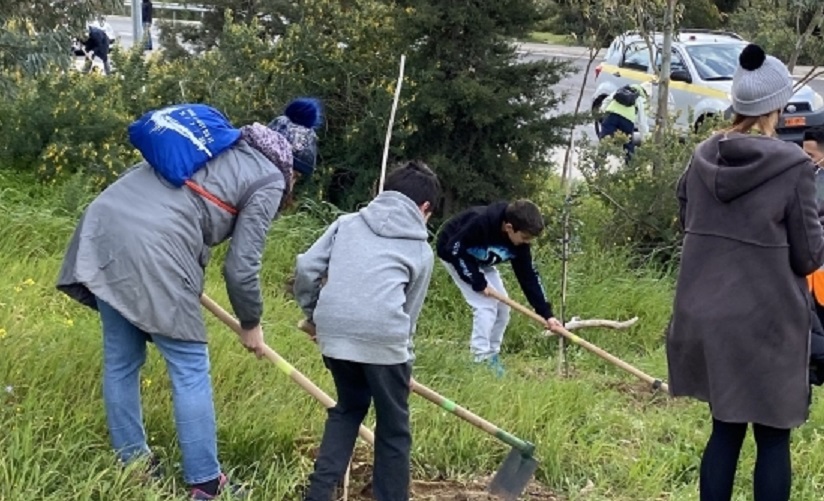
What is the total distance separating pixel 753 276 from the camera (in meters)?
3.39

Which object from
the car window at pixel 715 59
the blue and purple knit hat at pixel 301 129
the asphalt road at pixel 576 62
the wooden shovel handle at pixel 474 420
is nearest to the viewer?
the blue and purple knit hat at pixel 301 129

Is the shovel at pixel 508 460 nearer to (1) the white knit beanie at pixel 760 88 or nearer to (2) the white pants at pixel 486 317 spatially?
(1) the white knit beanie at pixel 760 88

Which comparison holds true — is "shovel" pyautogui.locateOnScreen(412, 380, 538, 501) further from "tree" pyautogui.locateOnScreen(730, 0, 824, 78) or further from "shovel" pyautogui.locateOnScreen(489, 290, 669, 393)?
"tree" pyautogui.locateOnScreen(730, 0, 824, 78)

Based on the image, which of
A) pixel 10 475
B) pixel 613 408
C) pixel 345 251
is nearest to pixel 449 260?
pixel 613 408

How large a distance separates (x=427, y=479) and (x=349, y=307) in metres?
1.01

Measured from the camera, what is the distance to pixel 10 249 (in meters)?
6.05

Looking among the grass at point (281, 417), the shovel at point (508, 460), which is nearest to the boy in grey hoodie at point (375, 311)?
the grass at point (281, 417)

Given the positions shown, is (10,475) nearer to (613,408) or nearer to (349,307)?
(349,307)

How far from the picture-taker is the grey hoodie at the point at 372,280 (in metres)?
3.56

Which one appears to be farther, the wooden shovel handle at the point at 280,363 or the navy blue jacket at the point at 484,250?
the navy blue jacket at the point at 484,250

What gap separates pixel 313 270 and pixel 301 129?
1.65 feet

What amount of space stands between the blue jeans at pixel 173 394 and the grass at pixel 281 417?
0.39ft

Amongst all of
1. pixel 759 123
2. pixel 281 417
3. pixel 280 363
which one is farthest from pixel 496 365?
pixel 759 123

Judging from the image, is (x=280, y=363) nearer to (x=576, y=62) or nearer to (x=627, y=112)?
(x=627, y=112)
